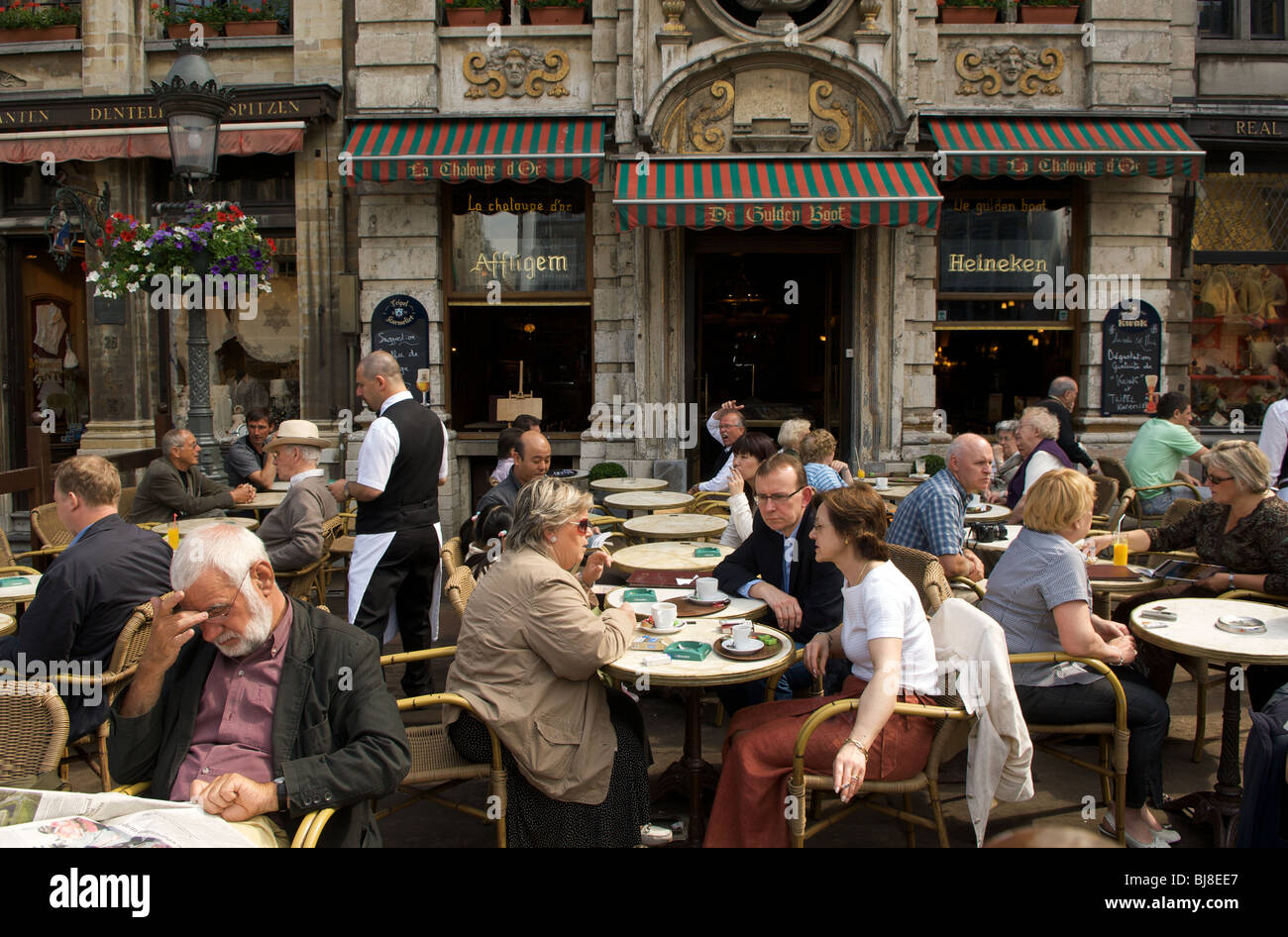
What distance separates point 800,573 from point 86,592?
3012 mm

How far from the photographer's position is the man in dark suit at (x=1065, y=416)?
307 inches

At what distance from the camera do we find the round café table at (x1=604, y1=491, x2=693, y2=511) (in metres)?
7.70

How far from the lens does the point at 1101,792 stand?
13.6ft

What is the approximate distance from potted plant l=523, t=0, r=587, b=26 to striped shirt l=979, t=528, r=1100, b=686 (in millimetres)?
8297

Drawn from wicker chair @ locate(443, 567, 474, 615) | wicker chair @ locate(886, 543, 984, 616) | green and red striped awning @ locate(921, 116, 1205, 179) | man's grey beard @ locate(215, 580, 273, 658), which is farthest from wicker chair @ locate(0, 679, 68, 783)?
green and red striped awning @ locate(921, 116, 1205, 179)

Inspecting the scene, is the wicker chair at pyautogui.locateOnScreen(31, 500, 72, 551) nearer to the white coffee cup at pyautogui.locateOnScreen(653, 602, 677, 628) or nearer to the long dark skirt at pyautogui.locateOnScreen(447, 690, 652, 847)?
the long dark skirt at pyautogui.locateOnScreen(447, 690, 652, 847)

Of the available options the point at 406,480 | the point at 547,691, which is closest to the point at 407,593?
the point at 406,480

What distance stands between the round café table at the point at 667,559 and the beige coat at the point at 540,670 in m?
1.87

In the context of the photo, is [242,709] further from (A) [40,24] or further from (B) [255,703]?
(A) [40,24]

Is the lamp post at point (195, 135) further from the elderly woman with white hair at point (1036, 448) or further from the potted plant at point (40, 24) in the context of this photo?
the elderly woman with white hair at point (1036, 448)

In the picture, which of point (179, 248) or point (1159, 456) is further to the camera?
point (1159, 456)

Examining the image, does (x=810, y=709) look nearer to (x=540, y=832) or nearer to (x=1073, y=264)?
(x=540, y=832)

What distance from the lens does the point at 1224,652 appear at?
3693mm
